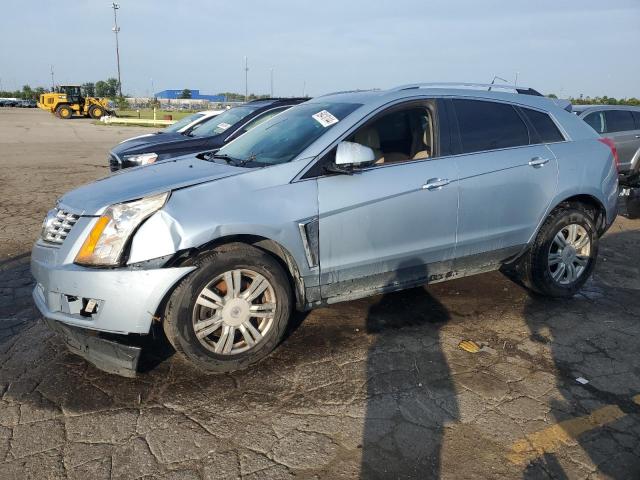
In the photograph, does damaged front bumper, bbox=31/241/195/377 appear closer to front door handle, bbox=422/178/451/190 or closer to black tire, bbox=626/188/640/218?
front door handle, bbox=422/178/451/190

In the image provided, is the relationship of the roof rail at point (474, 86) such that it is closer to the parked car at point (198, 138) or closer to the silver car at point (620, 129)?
the parked car at point (198, 138)

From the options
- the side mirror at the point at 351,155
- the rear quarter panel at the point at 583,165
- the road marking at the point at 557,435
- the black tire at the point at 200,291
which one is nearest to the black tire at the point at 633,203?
the rear quarter panel at the point at 583,165

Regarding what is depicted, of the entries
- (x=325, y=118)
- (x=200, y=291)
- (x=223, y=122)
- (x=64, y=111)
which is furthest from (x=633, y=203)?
(x=64, y=111)

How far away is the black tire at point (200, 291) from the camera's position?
316 cm

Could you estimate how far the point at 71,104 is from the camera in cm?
4103

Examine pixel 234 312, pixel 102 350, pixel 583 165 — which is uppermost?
pixel 583 165

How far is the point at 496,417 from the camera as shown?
296 centimetres

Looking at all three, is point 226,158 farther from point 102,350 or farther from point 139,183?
point 102,350

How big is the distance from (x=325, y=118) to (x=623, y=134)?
367 inches

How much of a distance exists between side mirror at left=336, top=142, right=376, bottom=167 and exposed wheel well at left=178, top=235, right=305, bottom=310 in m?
0.72

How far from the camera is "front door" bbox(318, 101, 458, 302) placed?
3580 millimetres

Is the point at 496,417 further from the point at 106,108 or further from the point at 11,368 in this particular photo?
the point at 106,108

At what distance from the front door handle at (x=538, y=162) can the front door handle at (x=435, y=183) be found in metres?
0.94

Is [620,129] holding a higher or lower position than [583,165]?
higher
